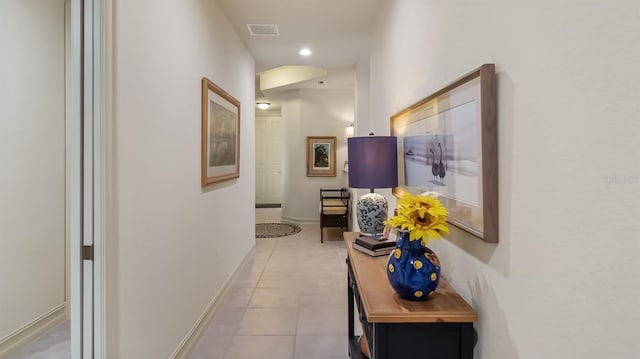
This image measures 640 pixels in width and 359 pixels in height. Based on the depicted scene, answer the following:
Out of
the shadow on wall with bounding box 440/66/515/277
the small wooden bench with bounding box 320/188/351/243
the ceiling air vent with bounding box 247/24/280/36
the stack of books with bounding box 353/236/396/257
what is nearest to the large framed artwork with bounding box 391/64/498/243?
the shadow on wall with bounding box 440/66/515/277

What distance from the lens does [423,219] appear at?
119cm

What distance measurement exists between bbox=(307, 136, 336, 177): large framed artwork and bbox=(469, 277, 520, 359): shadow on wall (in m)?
6.05

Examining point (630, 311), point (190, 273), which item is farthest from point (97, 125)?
point (630, 311)

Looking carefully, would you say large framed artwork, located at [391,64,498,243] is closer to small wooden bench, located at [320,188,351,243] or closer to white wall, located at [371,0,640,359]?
white wall, located at [371,0,640,359]

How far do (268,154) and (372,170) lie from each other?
7.93 m

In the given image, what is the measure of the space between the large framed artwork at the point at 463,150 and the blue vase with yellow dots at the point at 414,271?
7.2 inches

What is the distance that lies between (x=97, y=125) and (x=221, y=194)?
187cm

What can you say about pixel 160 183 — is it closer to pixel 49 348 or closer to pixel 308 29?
pixel 49 348

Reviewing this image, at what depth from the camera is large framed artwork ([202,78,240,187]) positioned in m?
2.75

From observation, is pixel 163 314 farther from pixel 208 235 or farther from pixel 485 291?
pixel 485 291

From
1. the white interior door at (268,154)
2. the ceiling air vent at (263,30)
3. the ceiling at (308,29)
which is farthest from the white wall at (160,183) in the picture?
the white interior door at (268,154)

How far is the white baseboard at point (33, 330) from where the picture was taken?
2.31 metres

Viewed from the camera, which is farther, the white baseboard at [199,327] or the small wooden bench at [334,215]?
→ the small wooden bench at [334,215]

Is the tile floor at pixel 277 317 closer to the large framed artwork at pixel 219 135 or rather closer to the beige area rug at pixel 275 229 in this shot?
the large framed artwork at pixel 219 135
